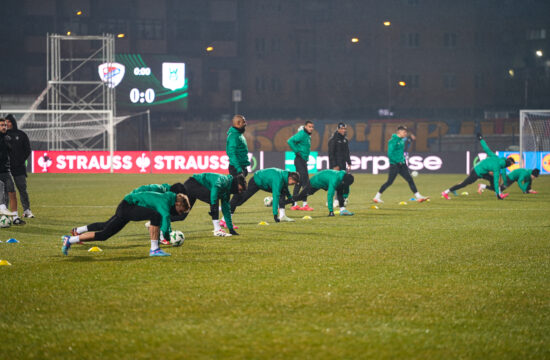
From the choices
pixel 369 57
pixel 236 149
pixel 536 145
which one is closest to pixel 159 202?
pixel 236 149

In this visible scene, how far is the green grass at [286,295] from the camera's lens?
5.62 m

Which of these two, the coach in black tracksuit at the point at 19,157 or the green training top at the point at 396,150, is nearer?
the coach in black tracksuit at the point at 19,157

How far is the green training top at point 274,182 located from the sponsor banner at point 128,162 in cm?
2802

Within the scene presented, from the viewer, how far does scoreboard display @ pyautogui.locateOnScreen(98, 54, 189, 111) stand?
5369cm

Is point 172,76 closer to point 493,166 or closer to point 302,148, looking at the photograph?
point 493,166

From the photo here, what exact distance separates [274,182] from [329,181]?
2.49m

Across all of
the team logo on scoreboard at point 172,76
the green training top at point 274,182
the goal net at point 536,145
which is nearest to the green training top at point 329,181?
the green training top at point 274,182

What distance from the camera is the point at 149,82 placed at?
54250 millimetres

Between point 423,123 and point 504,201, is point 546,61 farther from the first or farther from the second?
point 504,201

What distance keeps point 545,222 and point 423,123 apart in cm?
4282

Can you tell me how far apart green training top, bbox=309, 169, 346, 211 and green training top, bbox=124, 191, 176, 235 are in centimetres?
700

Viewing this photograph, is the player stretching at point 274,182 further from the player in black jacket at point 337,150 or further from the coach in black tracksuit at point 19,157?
the player in black jacket at point 337,150

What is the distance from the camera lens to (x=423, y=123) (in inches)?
2261

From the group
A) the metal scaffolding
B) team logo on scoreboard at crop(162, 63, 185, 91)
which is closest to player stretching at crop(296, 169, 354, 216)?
the metal scaffolding
